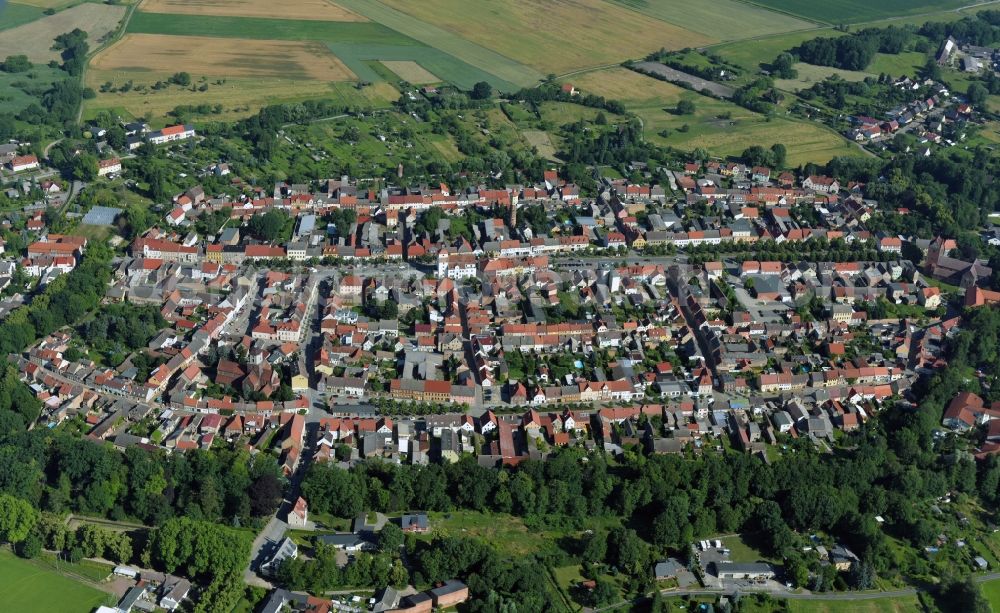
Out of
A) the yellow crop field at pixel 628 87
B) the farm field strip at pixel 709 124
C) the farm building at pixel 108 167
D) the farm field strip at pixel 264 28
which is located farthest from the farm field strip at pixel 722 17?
the farm building at pixel 108 167

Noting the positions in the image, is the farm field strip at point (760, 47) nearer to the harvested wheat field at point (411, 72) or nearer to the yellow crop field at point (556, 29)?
the yellow crop field at point (556, 29)

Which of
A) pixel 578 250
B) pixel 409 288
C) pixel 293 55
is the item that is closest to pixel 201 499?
pixel 409 288

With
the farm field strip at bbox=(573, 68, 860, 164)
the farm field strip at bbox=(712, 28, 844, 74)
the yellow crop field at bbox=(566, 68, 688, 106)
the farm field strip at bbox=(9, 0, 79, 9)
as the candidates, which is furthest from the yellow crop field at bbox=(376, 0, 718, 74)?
the farm field strip at bbox=(9, 0, 79, 9)

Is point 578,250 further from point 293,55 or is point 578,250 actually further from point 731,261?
point 293,55

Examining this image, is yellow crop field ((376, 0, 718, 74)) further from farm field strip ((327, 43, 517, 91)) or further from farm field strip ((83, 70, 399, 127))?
farm field strip ((83, 70, 399, 127))

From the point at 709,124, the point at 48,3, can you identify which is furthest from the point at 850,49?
the point at 48,3

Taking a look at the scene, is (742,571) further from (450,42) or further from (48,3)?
(48,3)
